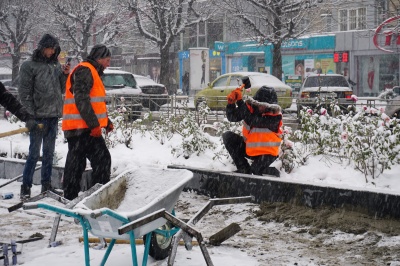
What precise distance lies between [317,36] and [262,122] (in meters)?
32.5

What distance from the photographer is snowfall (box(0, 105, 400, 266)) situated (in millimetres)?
5426

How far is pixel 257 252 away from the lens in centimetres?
564

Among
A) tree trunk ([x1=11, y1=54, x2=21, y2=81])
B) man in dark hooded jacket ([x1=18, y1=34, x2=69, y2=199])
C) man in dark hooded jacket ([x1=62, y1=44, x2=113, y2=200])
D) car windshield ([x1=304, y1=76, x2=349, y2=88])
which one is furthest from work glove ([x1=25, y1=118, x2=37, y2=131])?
tree trunk ([x1=11, y1=54, x2=21, y2=81])

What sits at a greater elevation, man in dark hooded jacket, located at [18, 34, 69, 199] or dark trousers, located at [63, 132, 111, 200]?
man in dark hooded jacket, located at [18, 34, 69, 199]

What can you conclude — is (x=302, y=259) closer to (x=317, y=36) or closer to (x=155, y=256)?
(x=155, y=256)

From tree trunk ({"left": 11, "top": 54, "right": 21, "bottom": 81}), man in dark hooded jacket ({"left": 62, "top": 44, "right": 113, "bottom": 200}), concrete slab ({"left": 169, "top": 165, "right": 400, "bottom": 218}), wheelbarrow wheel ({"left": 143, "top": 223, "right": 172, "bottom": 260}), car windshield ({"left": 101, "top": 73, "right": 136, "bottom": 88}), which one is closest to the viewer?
wheelbarrow wheel ({"left": 143, "top": 223, "right": 172, "bottom": 260})

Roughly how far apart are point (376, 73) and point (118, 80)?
2061cm

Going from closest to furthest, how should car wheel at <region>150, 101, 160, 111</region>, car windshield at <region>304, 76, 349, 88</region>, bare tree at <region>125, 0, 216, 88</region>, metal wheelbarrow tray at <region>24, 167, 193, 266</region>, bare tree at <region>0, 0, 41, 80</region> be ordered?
metal wheelbarrow tray at <region>24, 167, 193, 266</region> < car wheel at <region>150, 101, 160, 111</region> < car windshield at <region>304, 76, 349, 88</region> < bare tree at <region>125, 0, 216, 88</region> < bare tree at <region>0, 0, 41, 80</region>

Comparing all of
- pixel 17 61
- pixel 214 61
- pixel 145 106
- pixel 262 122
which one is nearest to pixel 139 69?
pixel 214 61

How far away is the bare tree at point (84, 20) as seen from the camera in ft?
112

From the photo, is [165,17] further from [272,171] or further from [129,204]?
[129,204]

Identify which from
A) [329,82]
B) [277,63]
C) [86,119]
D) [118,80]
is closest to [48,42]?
[86,119]

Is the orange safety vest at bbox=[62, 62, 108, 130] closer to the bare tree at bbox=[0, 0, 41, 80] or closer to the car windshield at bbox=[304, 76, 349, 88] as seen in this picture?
the car windshield at bbox=[304, 76, 349, 88]

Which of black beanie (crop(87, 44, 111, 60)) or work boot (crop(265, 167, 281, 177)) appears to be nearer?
black beanie (crop(87, 44, 111, 60))
